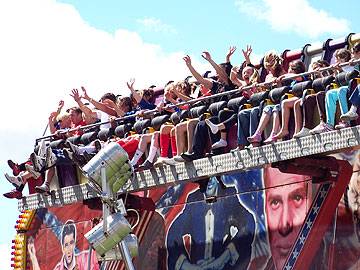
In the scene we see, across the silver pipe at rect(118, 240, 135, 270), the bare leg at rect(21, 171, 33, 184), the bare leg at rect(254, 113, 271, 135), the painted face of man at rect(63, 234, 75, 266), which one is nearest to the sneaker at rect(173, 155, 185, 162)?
the bare leg at rect(254, 113, 271, 135)

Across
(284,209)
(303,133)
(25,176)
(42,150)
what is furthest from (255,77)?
(25,176)

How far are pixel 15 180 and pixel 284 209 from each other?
5.61 meters

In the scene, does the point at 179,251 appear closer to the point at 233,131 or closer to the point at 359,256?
the point at 233,131

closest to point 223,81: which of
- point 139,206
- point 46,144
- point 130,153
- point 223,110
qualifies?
point 223,110


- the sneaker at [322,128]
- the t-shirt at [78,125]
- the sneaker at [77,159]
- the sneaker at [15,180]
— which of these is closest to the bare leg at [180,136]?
the sneaker at [77,159]

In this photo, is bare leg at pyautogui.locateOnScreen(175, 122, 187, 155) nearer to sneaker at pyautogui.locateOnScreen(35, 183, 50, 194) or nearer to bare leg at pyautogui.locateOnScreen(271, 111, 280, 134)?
bare leg at pyautogui.locateOnScreen(271, 111, 280, 134)

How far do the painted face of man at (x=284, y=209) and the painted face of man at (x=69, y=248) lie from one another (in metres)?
5.00

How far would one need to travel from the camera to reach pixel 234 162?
1527cm

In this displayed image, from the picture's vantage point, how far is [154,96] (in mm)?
19266

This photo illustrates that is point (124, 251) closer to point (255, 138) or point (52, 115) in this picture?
point (255, 138)

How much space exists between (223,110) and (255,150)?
0.95 meters

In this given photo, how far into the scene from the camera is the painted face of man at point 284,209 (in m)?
15.5

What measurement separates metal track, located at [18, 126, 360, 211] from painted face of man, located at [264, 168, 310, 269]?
0.87 m

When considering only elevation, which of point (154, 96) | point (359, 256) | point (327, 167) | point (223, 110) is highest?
point (154, 96)
